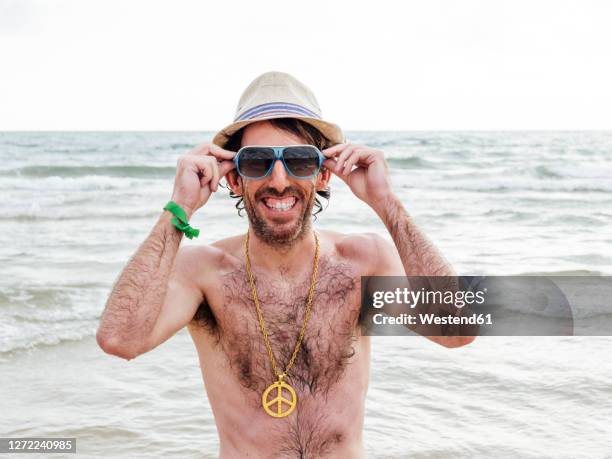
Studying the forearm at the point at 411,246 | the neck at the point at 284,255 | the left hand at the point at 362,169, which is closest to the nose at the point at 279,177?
the left hand at the point at 362,169

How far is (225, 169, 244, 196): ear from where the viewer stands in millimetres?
3084

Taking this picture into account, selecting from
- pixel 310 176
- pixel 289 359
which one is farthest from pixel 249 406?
pixel 310 176

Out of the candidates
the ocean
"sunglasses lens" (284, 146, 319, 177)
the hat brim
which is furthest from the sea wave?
"sunglasses lens" (284, 146, 319, 177)

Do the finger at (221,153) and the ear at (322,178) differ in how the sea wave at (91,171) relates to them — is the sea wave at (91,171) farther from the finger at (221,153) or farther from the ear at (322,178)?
the finger at (221,153)

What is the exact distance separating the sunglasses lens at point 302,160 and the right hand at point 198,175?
27 centimetres

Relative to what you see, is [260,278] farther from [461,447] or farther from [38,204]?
[38,204]

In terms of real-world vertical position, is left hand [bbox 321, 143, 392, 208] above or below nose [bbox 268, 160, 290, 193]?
above

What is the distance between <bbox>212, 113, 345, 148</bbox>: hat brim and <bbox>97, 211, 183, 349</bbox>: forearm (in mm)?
518

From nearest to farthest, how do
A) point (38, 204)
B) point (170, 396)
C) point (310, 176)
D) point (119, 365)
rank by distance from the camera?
point (310, 176)
point (170, 396)
point (119, 365)
point (38, 204)

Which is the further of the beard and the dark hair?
the dark hair

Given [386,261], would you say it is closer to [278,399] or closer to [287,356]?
[287,356]

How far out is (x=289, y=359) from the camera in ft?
10.2

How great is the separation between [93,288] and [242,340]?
534cm

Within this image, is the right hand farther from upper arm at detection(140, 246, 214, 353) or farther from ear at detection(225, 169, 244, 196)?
upper arm at detection(140, 246, 214, 353)
